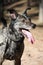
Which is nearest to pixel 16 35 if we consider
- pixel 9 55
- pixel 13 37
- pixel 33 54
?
pixel 13 37

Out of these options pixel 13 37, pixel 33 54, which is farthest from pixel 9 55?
pixel 33 54

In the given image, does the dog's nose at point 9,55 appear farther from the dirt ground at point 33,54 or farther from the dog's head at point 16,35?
the dirt ground at point 33,54

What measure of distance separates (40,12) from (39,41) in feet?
6.27

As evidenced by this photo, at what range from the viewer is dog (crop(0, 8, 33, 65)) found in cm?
395

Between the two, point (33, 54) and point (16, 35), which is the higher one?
point (16, 35)

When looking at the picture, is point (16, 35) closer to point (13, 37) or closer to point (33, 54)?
point (13, 37)

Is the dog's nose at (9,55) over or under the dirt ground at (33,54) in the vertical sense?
over

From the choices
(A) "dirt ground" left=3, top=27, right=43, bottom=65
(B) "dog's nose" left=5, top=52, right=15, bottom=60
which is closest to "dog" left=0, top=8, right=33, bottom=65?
(B) "dog's nose" left=5, top=52, right=15, bottom=60

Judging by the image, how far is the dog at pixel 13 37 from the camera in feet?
12.9

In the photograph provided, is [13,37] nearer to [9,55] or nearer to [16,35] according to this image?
[16,35]

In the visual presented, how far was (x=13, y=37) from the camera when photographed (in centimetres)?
398

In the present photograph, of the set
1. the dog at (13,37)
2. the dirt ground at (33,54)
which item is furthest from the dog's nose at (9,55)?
the dirt ground at (33,54)

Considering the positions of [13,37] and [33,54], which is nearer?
[13,37]

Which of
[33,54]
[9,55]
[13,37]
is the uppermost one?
[13,37]
